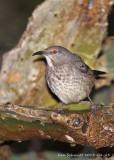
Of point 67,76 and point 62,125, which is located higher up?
point 67,76

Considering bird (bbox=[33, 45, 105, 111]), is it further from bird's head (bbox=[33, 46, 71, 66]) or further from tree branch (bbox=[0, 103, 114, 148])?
tree branch (bbox=[0, 103, 114, 148])

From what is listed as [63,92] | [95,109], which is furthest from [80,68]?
[95,109]

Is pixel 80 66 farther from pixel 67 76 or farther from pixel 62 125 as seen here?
pixel 62 125

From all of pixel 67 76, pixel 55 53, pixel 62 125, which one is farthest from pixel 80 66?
pixel 62 125

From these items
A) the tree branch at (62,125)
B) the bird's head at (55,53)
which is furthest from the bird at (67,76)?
the tree branch at (62,125)

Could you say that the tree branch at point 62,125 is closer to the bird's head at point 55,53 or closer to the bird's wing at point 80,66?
the bird's wing at point 80,66

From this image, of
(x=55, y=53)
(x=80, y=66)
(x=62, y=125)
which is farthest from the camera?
(x=55, y=53)

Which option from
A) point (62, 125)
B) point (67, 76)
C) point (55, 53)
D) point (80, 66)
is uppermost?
point (55, 53)

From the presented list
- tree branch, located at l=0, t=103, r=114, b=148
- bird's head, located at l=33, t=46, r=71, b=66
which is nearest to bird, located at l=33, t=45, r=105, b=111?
bird's head, located at l=33, t=46, r=71, b=66
